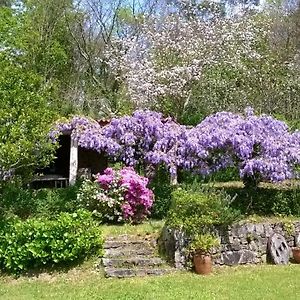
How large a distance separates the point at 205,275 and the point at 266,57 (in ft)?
45.6

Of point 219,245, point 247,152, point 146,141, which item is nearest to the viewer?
point 219,245

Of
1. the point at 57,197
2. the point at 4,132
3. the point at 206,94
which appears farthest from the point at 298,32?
the point at 4,132

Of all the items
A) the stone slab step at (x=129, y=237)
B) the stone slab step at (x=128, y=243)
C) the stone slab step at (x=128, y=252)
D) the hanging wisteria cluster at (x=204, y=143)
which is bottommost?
the stone slab step at (x=128, y=252)

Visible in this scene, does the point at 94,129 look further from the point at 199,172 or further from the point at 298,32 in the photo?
the point at 298,32

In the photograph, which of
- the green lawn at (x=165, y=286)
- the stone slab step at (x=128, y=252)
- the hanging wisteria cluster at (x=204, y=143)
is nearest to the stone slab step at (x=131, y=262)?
the stone slab step at (x=128, y=252)

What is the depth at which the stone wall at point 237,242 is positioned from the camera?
1039cm

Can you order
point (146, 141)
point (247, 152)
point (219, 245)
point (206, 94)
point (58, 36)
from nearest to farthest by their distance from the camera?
point (219, 245), point (247, 152), point (146, 141), point (206, 94), point (58, 36)

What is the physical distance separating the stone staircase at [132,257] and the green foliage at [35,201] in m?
2.25

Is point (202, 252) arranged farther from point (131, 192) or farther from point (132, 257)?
point (131, 192)

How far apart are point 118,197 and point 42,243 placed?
9.81 ft

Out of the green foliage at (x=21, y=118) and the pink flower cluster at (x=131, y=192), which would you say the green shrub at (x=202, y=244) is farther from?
the green foliage at (x=21, y=118)

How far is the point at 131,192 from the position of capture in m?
12.4

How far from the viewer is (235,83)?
845 inches

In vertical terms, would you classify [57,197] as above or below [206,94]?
below
